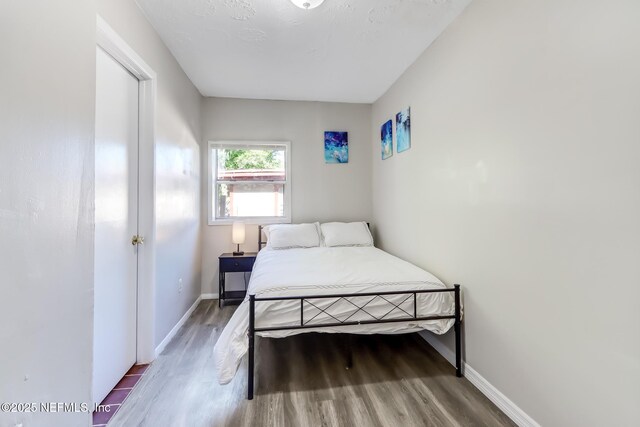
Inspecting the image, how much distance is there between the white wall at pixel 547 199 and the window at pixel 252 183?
2093 mm

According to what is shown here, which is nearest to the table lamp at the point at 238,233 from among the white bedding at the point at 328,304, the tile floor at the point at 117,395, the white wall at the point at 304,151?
the white wall at the point at 304,151

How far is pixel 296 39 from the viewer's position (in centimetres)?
222

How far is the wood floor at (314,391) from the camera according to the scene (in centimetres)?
148

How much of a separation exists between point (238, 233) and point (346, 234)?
4.33 ft

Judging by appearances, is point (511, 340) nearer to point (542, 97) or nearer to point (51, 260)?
point (542, 97)

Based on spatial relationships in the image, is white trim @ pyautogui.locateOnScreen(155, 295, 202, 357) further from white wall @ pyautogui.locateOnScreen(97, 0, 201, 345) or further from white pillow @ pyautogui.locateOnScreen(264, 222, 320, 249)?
white pillow @ pyautogui.locateOnScreen(264, 222, 320, 249)

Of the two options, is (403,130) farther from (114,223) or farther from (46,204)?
(46,204)

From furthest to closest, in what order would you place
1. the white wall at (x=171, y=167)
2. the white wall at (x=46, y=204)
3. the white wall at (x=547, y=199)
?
the white wall at (x=171, y=167) < the white wall at (x=547, y=199) < the white wall at (x=46, y=204)

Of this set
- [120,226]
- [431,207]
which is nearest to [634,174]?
[431,207]

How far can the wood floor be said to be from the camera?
1.48m

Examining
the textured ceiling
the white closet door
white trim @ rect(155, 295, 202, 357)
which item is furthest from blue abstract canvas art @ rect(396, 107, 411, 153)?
white trim @ rect(155, 295, 202, 357)

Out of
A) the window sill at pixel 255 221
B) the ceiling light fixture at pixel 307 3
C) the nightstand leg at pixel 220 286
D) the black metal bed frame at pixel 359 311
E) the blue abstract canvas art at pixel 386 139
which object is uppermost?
the ceiling light fixture at pixel 307 3

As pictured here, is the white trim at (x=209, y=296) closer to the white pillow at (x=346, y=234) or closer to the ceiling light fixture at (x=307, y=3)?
the white pillow at (x=346, y=234)

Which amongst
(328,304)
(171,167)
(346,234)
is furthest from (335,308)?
(171,167)
